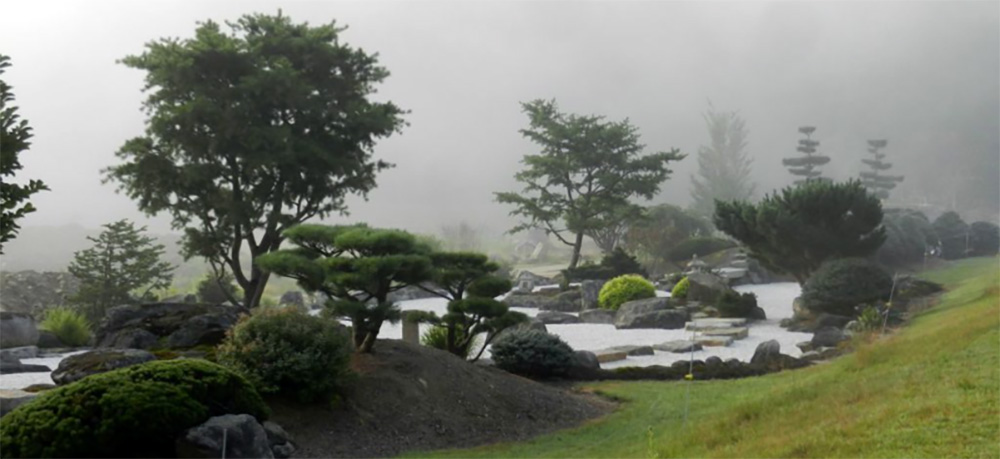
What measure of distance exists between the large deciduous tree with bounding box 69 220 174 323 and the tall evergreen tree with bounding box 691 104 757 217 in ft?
138

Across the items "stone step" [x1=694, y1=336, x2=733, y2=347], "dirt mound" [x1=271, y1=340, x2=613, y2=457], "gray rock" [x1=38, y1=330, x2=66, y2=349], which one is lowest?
"dirt mound" [x1=271, y1=340, x2=613, y2=457]

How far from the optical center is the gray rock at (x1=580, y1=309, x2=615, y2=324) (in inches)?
893

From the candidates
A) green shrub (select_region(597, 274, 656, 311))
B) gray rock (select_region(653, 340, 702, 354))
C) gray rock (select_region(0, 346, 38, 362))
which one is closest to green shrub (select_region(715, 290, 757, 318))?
green shrub (select_region(597, 274, 656, 311))

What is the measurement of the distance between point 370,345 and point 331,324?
1590 millimetres

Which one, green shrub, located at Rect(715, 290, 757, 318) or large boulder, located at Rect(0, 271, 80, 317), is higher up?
large boulder, located at Rect(0, 271, 80, 317)

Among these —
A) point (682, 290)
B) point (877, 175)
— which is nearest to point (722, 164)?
point (877, 175)

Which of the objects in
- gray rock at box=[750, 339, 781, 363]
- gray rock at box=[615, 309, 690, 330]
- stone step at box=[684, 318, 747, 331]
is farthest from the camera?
gray rock at box=[615, 309, 690, 330]

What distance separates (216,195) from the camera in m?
19.7

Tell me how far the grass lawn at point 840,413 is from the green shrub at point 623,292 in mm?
11152

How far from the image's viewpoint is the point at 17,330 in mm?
14508

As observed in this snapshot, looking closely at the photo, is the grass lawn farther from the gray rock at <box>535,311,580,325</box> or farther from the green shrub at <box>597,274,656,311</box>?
the green shrub at <box>597,274,656,311</box>

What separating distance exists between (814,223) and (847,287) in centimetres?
316

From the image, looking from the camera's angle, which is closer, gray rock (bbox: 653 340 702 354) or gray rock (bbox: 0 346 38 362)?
gray rock (bbox: 0 346 38 362)

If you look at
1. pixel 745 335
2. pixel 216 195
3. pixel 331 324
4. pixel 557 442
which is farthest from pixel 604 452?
pixel 216 195
